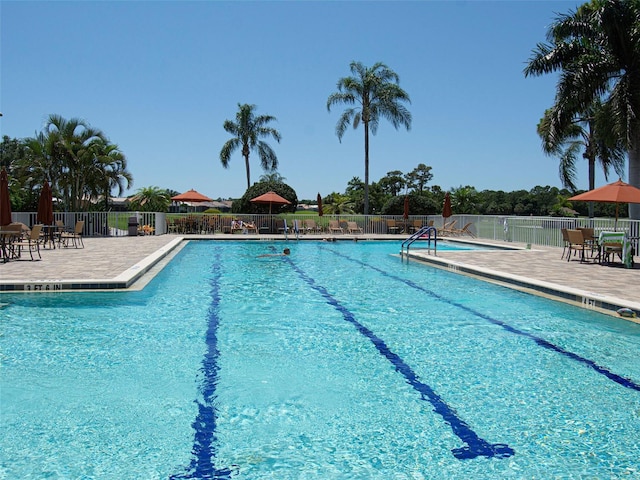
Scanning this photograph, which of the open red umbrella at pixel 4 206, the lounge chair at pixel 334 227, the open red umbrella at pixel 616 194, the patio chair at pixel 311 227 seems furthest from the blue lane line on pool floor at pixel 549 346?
the patio chair at pixel 311 227

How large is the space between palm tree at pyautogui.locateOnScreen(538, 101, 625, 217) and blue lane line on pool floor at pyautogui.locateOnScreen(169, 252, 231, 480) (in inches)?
666

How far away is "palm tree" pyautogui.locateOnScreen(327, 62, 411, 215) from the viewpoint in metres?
31.6

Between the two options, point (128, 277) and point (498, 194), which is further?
point (498, 194)

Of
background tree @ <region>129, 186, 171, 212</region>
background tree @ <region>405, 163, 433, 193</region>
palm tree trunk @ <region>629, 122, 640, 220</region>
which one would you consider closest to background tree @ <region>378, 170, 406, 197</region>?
background tree @ <region>405, 163, 433, 193</region>

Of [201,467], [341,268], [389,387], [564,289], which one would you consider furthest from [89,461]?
[341,268]

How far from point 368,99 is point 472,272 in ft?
71.7

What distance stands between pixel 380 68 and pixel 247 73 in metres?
9.93

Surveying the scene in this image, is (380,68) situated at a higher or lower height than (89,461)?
higher

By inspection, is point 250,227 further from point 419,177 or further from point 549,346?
point 419,177

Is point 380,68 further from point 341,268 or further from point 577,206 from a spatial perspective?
point 577,206

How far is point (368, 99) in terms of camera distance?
31.9m

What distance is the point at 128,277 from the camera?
9.81m

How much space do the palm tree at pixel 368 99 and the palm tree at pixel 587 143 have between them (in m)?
8.02

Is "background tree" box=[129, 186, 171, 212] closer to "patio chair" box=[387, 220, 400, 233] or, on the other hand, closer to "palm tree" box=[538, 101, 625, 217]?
"patio chair" box=[387, 220, 400, 233]
